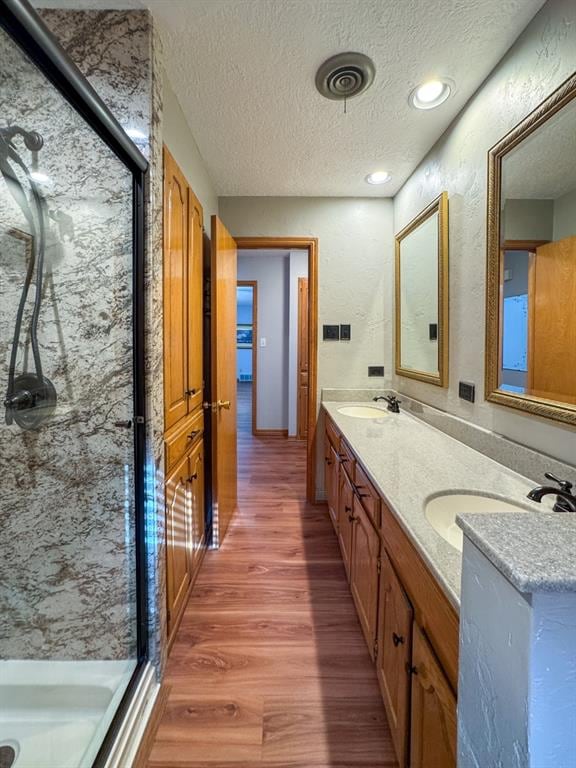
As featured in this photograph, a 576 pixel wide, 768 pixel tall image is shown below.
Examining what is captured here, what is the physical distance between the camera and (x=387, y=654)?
1087 mm

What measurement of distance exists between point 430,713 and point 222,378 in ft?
5.87

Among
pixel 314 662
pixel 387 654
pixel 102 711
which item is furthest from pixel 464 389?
pixel 102 711

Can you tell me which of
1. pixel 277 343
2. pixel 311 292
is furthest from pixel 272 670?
pixel 277 343

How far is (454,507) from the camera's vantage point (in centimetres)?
108

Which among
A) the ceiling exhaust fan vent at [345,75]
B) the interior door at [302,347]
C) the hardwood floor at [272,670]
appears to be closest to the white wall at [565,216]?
the ceiling exhaust fan vent at [345,75]

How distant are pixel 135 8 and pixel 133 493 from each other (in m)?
1.71

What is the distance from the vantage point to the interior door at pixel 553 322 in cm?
103

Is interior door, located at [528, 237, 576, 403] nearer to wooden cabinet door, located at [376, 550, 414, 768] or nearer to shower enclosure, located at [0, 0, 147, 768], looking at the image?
wooden cabinet door, located at [376, 550, 414, 768]

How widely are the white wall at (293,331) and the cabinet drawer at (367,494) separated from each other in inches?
127

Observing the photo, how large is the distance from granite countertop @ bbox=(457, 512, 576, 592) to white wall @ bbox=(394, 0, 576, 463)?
0.76m

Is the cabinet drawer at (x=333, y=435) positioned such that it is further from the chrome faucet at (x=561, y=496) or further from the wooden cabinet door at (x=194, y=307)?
the chrome faucet at (x=561, y=496)

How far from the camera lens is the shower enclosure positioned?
1.18 meters

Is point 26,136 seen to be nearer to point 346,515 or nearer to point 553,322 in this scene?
point 553,322

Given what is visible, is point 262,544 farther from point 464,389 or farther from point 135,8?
point 135,8
